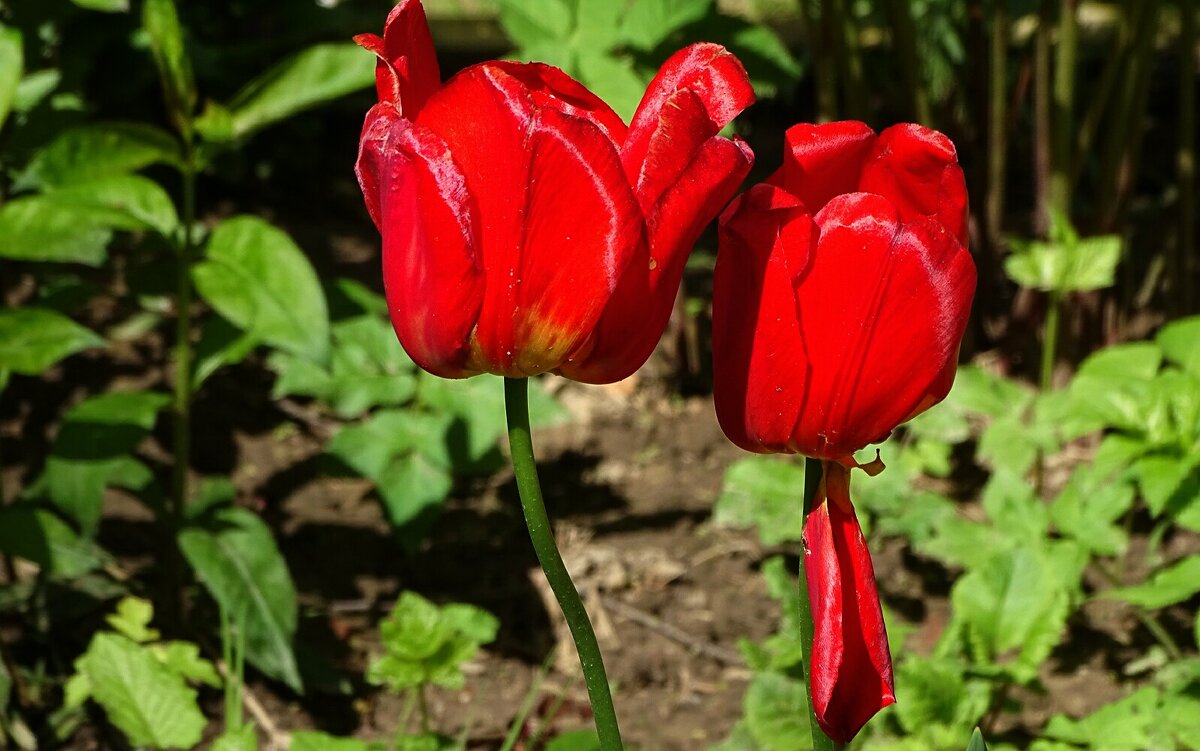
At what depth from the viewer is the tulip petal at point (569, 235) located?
770mm

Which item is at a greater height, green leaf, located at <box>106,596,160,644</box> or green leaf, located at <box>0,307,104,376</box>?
green leaf, located at <box>0,307,104,376</box>

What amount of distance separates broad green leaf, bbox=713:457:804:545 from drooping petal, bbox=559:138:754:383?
1.27 metres

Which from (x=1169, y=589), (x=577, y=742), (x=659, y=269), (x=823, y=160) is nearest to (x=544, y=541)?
(x=659, y=269)

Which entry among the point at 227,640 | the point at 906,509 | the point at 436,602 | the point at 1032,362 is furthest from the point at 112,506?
the point at 1032,362

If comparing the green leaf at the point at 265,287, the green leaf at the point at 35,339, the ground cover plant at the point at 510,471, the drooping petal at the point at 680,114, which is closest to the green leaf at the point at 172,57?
the ground cover plant at the point at 510,471

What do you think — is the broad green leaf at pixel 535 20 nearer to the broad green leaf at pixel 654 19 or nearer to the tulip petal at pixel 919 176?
the broad green leaf at pixel 654 19

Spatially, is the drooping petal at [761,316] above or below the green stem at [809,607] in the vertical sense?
above

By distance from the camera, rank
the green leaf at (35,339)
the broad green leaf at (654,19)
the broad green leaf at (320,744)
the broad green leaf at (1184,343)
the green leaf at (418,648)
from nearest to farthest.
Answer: the broad green leaf at (320,744) < the green leaf at (418,648) < the green leaf at (35,339) < the broad green leaf at (1184,343) < the broad green leaf at (654,19)

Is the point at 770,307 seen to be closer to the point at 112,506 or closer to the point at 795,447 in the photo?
the point at 795,447

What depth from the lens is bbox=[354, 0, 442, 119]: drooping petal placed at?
808mm

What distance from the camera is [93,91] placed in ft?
9.11

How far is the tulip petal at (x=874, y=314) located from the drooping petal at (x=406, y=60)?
0.25 metres

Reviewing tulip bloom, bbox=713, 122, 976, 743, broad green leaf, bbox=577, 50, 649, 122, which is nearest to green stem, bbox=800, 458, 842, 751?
tulip bloom, bbox=713, 122, 976, 743

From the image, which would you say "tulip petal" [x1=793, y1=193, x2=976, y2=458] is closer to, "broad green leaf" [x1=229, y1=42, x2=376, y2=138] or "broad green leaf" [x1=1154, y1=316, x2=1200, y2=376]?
"broad green leaf" [x1=229, y1=42, x2=376, y2=138]
